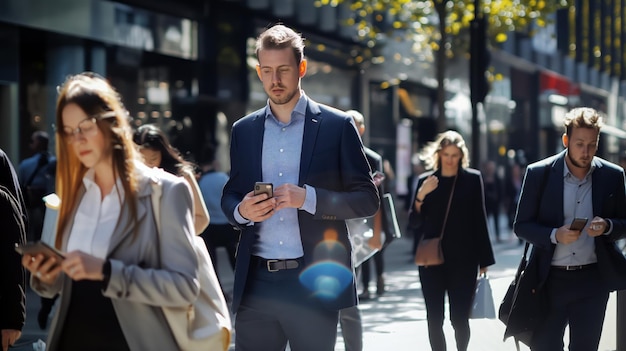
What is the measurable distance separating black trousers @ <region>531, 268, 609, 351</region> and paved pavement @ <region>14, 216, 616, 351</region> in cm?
291

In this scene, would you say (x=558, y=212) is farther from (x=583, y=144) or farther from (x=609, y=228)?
(x=583, y=144)

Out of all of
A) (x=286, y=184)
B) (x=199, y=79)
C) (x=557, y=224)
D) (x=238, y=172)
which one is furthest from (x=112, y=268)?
(x=199, y=79)

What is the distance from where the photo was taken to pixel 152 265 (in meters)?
3.75

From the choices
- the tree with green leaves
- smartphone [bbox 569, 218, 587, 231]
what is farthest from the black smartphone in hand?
the tree with green leaves

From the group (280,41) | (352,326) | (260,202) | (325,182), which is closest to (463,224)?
(352,326)

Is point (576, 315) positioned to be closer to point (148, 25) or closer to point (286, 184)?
point (286, 184)

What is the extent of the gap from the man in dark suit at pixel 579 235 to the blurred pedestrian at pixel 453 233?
51.8 inches

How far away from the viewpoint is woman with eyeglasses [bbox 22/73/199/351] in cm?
367

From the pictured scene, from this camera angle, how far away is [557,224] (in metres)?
6.80

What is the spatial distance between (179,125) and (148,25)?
2.17 meters

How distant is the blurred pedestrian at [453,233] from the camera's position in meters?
8.23

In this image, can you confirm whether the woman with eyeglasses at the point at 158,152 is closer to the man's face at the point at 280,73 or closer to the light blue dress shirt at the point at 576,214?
the light blue dress shirt at the point at 576,214

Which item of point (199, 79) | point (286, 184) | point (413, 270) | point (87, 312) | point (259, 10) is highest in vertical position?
point (259, 10)

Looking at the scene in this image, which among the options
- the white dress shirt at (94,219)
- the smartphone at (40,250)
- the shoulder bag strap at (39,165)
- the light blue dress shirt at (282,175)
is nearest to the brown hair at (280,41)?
the light blue dress shirt at (282,175)
